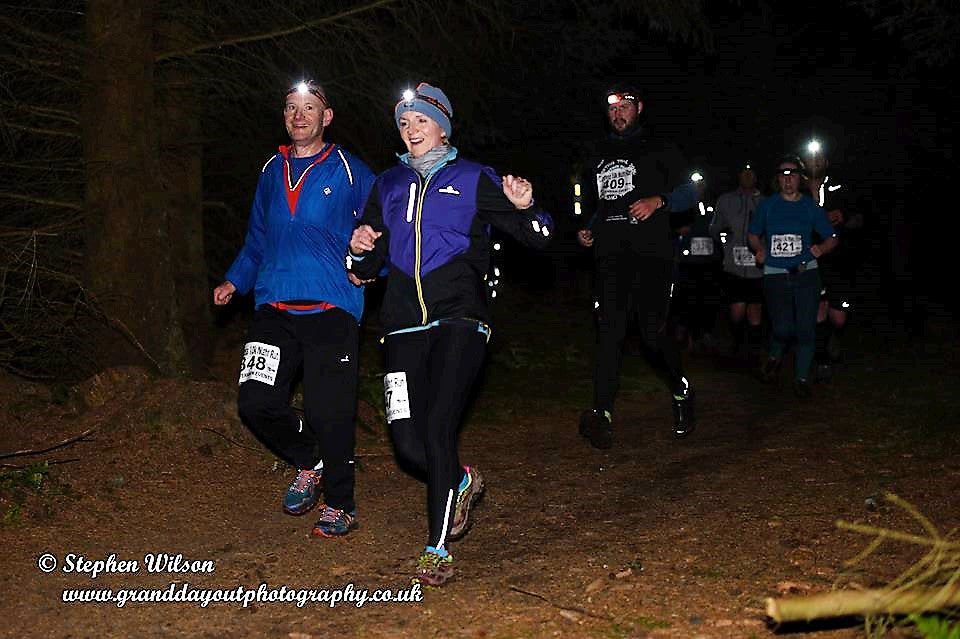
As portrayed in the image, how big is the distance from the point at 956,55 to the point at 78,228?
11.8 meters

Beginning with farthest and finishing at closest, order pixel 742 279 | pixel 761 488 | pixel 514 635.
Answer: pixel 742 279 < pixel 761 488 < pixel 514 635

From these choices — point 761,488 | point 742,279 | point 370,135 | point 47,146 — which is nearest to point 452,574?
point 761,488

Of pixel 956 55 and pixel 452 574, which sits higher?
pixel 956 55

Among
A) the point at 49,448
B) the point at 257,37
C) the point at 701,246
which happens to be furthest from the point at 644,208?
the point at 701,246

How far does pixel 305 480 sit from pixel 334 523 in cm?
50

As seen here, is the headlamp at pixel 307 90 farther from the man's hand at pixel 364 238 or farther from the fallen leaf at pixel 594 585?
the fallen leaf at pixel 594 585

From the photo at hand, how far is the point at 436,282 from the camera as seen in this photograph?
5.99 meters

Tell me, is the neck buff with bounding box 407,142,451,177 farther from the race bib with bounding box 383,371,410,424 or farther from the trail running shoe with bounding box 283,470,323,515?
the trail running shoe with bounding box 283,470,323,515

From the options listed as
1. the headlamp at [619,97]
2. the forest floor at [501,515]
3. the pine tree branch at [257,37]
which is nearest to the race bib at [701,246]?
the forest floor at [501,515]

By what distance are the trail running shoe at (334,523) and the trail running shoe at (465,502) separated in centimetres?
78

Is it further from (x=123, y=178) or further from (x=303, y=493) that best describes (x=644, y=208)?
(x=123, y=178)

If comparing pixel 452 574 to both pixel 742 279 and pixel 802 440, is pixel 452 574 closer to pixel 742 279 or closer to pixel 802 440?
pixel 802 440

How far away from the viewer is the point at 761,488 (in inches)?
298

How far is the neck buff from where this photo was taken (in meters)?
6.11
